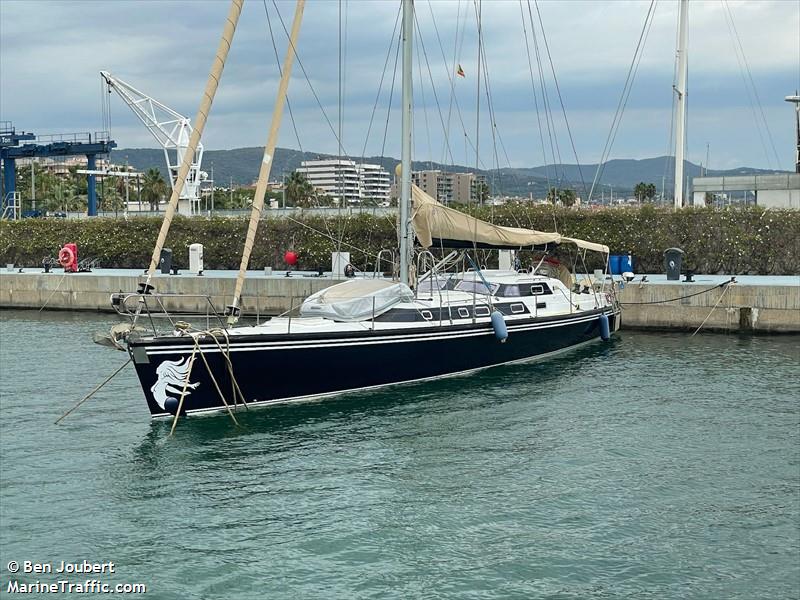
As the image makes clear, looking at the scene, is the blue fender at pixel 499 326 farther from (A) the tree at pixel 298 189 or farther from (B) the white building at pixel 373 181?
(A) the tree at pixel 298 189

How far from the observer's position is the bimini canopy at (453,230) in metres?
24.9

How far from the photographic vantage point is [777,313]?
33.2 m

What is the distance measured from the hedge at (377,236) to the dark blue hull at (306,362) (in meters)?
9.80

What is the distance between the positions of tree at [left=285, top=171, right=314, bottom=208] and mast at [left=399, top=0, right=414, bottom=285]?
270ft

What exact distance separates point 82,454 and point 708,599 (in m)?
11.7

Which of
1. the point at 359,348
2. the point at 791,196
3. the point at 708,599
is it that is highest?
the point at 791,196

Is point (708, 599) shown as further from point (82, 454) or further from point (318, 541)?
point (82, 454)

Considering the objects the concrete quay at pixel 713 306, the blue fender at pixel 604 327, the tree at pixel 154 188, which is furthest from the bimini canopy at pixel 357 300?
the tree at pixel 154 188

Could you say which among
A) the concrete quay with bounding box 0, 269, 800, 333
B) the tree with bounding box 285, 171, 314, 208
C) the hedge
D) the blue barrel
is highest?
the tree with bounding box 285, 171, 314, 208

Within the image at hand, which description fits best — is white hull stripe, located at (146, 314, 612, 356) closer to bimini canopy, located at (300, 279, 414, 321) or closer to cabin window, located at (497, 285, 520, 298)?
bimini canopy, located at (300, 279, 414, 321)

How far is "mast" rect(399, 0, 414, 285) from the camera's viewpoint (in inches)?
961

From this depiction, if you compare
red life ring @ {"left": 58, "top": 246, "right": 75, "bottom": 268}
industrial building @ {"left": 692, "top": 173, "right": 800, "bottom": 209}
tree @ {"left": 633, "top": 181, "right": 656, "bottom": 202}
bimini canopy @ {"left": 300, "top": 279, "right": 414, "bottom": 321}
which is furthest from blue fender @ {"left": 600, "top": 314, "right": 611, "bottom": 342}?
tree @ {"left": 633, "top": 181, "right": 656, "bottom": 202}

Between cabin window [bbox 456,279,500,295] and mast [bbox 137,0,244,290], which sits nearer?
mast [bbox 137,0,244,290]

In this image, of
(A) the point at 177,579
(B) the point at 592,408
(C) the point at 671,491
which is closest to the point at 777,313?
(B) the point at 592,408
